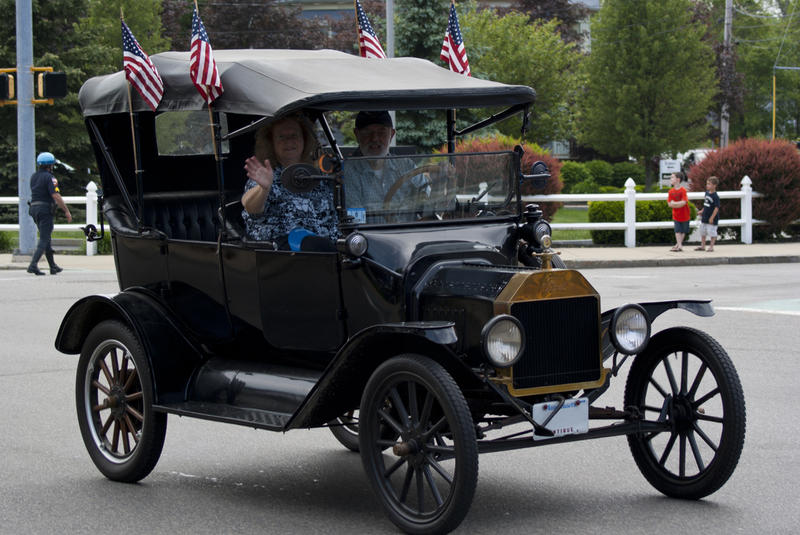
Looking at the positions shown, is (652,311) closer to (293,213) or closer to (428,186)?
(428,186)

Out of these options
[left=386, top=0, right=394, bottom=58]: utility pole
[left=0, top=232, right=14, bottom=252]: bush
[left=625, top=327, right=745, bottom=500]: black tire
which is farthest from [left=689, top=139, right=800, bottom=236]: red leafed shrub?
[left=625, top=327, right=745, bottom=500]: black tire

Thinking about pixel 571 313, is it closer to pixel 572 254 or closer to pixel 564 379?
pixel 564 379

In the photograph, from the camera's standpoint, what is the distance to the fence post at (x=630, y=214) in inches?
995

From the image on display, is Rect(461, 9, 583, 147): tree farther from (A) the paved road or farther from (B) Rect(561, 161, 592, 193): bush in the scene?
(A) the paved road

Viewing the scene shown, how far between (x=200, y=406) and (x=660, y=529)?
243cm

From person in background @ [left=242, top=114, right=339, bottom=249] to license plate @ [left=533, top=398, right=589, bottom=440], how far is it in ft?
5.33

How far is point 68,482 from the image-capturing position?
6586 millimetres

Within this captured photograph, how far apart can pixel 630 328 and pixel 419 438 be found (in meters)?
1.19

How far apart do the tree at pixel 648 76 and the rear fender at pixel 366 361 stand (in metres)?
46.9

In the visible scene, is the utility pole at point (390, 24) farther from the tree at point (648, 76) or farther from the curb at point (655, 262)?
the tree at point (648, 76)

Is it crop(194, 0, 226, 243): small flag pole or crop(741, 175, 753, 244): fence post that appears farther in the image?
crop(741, 175, 753, 244): fence post

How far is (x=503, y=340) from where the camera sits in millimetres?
5250

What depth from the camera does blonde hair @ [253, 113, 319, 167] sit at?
6.32 m

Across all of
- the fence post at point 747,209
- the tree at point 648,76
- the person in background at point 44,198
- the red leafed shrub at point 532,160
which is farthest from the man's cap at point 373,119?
the tree at point 648,76
